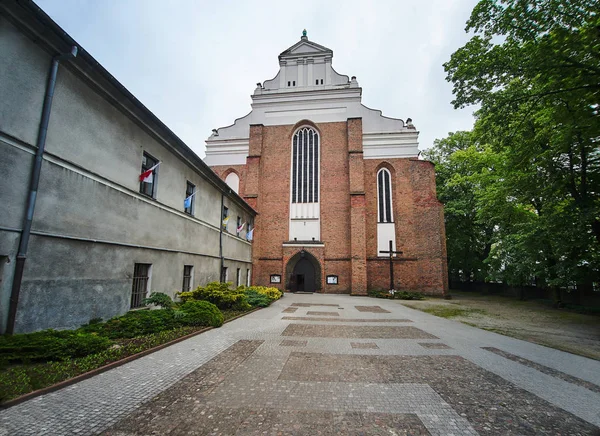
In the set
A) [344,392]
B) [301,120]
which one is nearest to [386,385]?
A: [344,392]

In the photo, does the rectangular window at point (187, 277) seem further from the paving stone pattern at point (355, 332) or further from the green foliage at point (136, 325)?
the paving stone pattern at point (355, 332)

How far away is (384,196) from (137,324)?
2107cm

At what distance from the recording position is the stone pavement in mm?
3021

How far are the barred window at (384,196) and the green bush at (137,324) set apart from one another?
1932 cm

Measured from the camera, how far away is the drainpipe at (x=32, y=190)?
5.08 metres

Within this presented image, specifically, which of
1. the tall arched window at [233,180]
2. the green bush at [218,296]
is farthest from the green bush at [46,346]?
the tall arched window at [233,180]

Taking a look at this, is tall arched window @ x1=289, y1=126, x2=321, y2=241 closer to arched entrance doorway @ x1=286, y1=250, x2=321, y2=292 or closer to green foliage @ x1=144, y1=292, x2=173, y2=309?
arched entrance doorway @ x1=286, y1=250, x2=321, y2=292

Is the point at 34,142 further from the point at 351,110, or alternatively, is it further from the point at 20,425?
the point at 351,110

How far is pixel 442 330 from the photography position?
8.84 m

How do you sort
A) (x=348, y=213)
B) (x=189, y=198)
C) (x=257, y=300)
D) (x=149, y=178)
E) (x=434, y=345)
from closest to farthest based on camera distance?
(x=434, y=345), (x=149, y=178), (x=189, y=198), (x=257, y=300), (x=348, y=213)

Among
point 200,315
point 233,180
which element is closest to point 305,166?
point 233,180

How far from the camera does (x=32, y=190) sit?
5520 mm

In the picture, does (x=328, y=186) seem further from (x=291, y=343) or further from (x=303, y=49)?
(x=291, y=343)

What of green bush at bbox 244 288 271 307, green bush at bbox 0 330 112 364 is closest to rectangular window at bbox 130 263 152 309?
green bush at bbox 0 330 112 364
